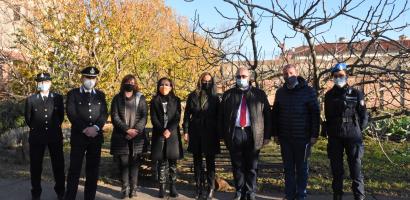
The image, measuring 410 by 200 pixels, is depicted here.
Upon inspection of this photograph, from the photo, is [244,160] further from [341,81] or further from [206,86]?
[341,81]

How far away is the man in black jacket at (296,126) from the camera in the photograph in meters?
5.23

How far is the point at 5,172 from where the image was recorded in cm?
770

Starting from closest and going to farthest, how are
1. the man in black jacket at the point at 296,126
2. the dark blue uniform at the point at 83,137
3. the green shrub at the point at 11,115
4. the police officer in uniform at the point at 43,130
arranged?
the man in black jacket at the point at 296,126, the dark blue uniform at the point at 83,137, the police officer in uniform at the point at 43,130, the green shrub at the point at 11,115

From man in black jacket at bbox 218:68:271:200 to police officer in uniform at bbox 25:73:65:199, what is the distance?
7.72 feet

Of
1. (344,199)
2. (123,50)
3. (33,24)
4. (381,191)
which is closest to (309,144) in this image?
(344,199)

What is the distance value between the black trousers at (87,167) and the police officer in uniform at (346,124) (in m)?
3.10

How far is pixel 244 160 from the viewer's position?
5.55m

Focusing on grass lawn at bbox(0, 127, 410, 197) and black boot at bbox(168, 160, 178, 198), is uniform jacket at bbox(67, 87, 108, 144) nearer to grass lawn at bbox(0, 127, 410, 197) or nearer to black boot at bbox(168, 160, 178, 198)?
black boot at bbox(168, 160, 178, 198)

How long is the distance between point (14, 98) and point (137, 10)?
5.58 metres

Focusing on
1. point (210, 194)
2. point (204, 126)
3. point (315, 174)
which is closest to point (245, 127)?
point (204, 126)

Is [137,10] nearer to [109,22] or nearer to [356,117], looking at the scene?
[109,22]

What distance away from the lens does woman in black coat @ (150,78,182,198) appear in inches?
227

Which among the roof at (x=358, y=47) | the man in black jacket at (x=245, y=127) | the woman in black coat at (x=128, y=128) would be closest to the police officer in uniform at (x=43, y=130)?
the woman in black coat at (x=128, y=128)

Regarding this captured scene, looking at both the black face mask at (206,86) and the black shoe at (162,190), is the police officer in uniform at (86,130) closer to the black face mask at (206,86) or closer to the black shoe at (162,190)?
the black shoe at (162,190)
